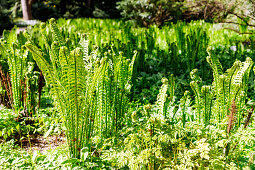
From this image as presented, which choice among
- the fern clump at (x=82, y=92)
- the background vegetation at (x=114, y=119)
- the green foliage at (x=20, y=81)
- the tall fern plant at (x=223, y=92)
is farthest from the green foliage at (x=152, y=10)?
the tall fern plant at (x=223, y=92)

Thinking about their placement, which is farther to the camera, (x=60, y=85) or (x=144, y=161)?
(x=60, y=85)

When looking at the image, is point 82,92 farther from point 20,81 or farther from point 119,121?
point 20,81

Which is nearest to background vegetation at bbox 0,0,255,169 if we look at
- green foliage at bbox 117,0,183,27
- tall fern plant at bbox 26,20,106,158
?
tall fern plant at bbox 26,20,106,158

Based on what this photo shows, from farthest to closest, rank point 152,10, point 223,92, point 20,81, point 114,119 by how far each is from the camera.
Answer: point 152,10 < point 20,81 < point 114,119 < point 223,92

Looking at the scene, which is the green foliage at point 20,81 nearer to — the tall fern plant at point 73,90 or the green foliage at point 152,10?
the tall fern plant at point 73,90

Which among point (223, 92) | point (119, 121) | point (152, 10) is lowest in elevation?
point (119, 121)

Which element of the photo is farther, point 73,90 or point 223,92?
point 223,92

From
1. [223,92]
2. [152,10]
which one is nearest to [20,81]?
[223,92]

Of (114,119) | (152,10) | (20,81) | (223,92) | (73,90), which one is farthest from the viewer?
(152,10)

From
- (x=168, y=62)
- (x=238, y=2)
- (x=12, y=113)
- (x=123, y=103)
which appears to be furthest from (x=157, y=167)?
(x=238, y=2)

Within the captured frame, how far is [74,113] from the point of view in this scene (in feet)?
5.63

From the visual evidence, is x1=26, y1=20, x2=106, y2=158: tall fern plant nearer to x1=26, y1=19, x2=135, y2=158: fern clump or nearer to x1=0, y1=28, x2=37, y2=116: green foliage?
x1=26, y1=19, x2=135, y2=158: fern clump

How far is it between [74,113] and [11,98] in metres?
1.33

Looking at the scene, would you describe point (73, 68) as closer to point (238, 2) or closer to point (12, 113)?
point (12, 113)
